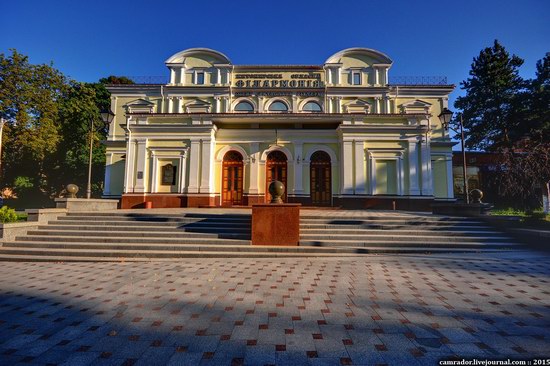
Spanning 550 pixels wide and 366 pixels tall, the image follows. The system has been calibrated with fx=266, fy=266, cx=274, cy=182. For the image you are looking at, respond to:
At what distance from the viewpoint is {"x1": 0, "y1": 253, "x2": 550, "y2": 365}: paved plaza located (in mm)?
3211

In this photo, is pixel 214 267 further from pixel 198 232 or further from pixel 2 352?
pixel 2 352

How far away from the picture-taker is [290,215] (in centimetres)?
982

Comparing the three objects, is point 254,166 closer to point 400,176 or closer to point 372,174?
point 372,174

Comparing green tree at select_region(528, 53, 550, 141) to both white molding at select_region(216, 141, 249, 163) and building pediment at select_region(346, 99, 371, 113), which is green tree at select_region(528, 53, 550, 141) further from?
white molding at select_region(216, 141, 249, 163)

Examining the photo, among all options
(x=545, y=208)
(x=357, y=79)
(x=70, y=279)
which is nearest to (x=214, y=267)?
(x=70, y=279)

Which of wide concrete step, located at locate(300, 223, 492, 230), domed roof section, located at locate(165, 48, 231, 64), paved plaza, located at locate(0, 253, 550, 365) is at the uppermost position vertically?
domed roof section, located at locate(165, 48, 231, 64)

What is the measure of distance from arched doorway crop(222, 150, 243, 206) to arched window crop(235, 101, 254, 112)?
706cm

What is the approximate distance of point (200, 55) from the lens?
81.1 ft

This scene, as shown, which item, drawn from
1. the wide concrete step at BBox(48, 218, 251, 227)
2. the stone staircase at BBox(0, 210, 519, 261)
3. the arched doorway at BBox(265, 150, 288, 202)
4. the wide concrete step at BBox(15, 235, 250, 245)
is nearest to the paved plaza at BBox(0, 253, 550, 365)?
the stone staircase at BBox(0, 210, 519, 261)

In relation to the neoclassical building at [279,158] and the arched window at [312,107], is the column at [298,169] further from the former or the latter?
the arched window at [312,107]

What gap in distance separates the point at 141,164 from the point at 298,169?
10445 mm

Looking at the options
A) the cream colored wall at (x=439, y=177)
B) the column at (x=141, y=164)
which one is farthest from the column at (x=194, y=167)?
the cream colored wall at (x=439, y=177)

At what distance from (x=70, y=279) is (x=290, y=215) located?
6557mm

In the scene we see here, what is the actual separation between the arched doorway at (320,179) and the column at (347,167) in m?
1.18
